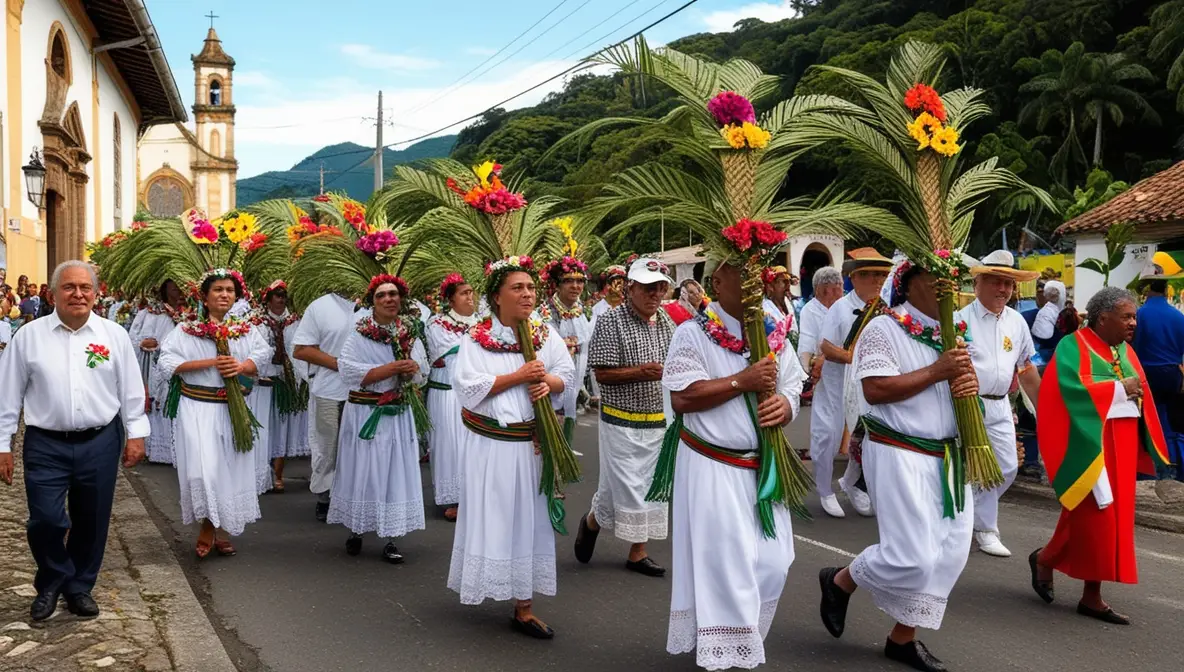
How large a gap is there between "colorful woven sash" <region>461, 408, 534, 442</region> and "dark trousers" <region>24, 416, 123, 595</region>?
2.01m

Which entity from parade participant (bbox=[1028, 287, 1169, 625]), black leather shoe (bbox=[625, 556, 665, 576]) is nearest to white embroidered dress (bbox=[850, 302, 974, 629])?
parade participant (bbox=[1028, 287, 1169, 625])

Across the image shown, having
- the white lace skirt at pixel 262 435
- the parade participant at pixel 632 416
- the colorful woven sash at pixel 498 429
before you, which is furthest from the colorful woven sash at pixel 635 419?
the white lace skirt at pixel 262 435

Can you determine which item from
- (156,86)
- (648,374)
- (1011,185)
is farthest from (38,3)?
(1011,185)

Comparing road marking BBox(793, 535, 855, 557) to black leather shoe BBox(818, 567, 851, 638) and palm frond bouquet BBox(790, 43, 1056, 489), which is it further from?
palm frond bouquet BBox(790, 43, 1056, 489)

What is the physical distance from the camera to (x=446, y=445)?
29.1 feet

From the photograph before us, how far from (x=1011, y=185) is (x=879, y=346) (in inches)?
55.7

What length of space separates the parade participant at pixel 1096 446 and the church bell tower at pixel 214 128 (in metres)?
70.7

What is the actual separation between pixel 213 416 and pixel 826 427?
4.72 m

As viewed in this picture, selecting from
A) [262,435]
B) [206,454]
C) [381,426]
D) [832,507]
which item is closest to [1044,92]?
[832,507]

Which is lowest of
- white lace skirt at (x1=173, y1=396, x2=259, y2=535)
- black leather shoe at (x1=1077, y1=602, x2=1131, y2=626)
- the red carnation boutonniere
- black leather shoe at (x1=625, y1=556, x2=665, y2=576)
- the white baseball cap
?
black leather shoe at (x1=625, y1=556, x2=665, y2=576)

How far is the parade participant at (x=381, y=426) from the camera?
7422 mm

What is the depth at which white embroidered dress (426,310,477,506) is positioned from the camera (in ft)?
28.6

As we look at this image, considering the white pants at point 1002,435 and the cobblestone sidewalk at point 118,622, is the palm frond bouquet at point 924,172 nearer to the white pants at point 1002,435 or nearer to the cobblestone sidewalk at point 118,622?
the white pants at point 1002,435

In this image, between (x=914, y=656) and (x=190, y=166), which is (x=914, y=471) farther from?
(x=190, y=166)
